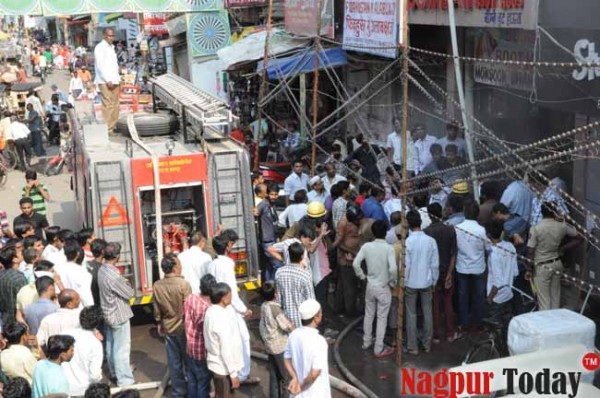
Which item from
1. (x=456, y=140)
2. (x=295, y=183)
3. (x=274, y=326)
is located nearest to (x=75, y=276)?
(x=274, y=326)

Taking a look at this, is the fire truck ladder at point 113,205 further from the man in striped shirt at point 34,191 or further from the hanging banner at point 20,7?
the hanging banner at point 20,7

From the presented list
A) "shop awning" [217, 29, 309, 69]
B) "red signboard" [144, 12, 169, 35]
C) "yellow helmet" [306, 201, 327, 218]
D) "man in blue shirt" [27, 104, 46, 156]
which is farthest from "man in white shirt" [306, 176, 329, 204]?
"red signboard" [144, 12, 169, 35]

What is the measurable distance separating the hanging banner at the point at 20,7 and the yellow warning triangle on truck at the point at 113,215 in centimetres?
1089

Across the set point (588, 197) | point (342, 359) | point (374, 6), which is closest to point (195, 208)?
point (342, 359)

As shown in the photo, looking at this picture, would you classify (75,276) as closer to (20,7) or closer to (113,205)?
(113,205)

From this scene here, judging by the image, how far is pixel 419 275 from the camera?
798 centimetres

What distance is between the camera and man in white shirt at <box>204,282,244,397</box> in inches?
244

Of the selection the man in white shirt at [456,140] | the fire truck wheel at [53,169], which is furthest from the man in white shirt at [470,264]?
the fire truck wheel at [53,169]

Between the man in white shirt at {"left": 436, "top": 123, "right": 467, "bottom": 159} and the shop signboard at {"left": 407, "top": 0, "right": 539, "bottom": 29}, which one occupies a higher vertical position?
the shop signboard at {"left": 407, "top": 0, "right": 539, "bottom": 29}

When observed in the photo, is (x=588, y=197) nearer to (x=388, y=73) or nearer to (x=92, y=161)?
(x=92, y=161)

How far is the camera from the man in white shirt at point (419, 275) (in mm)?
7934

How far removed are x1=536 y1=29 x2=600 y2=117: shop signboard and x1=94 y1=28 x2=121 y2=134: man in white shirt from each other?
640 centimetres

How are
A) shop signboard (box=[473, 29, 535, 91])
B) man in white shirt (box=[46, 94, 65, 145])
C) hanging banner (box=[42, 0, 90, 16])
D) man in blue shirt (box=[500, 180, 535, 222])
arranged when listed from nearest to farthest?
Answer: man in blue shirt (box=[500, 180, 535, 222]) < shop signboard (box=[473, 29, 535, 91]) < hanging banner (box=[42, 0, 90, 16]) < man in white shirt (box=[46, 94, 65, 145])

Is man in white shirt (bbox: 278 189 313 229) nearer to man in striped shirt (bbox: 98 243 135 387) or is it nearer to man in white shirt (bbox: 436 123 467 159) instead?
man in striped shirt (bbox: 98 243 135 387)
